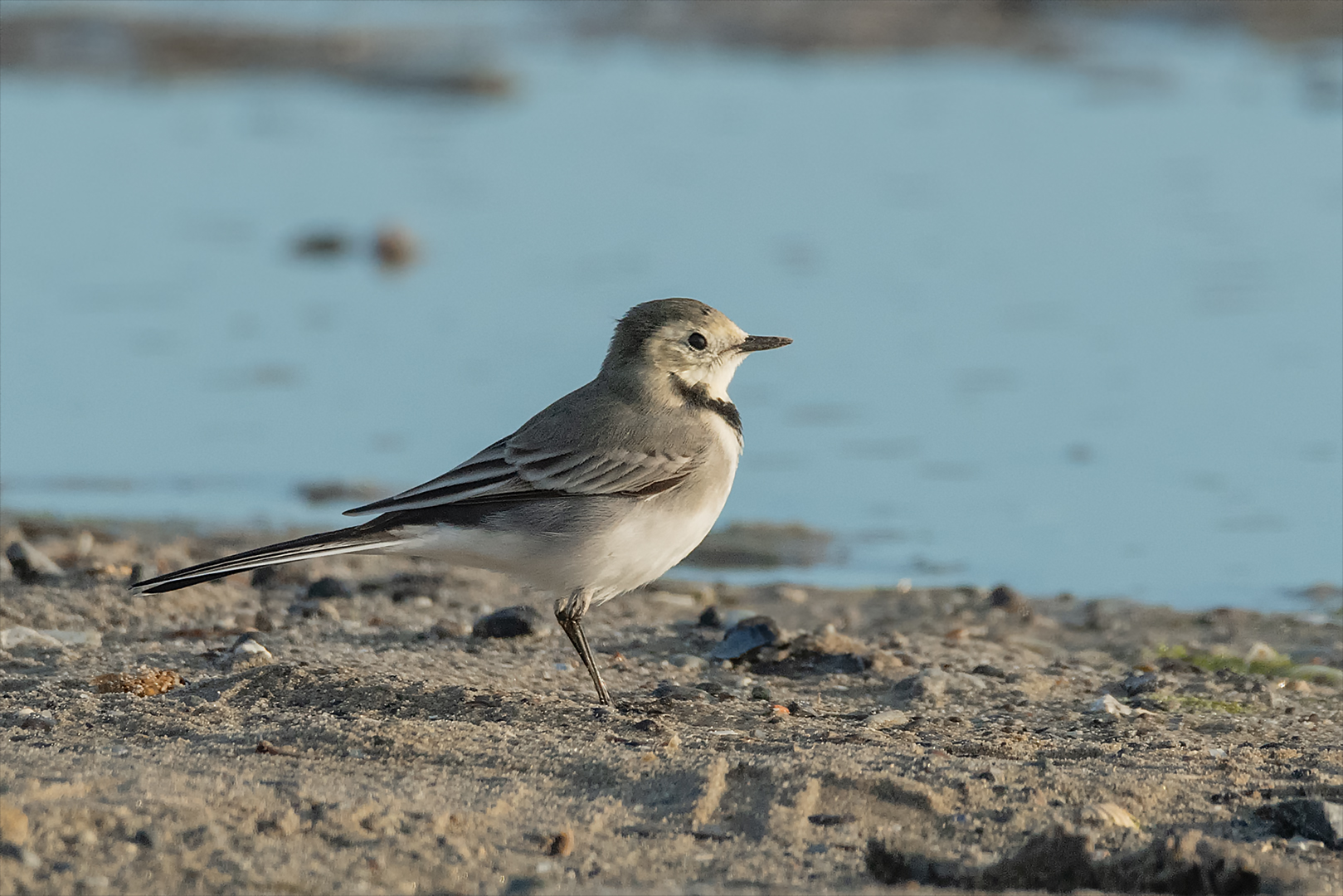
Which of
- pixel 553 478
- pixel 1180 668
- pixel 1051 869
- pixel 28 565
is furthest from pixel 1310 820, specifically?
pixel 28 565

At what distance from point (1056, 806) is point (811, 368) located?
6.91 meters

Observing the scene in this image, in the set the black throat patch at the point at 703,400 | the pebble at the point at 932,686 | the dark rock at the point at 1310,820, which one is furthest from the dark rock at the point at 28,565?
the dark rock at the point at 1310,820

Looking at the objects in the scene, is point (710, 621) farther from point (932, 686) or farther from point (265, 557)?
point (265, 557)

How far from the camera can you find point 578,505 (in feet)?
21.4

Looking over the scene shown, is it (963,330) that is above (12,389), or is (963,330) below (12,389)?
above

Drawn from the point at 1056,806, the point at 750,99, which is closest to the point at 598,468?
the point at 1056,806

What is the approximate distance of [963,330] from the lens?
12242 mm

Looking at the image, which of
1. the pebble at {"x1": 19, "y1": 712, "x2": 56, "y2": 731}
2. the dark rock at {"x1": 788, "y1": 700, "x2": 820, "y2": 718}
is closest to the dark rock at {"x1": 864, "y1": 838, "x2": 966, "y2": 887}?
the dark rock at {"x1": 788, "y1": 700, "x2": 820, "y2": 718}

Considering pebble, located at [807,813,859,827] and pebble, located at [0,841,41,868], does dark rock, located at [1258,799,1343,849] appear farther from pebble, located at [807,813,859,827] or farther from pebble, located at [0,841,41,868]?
pebble, located at [0,841,41,868]

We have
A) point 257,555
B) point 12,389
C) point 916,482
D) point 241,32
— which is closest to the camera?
point 257,555

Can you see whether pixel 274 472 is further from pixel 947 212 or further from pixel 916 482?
pixel 947 212

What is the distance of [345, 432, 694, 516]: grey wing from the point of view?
21.5 ft

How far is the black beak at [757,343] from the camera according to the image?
7.24 meters

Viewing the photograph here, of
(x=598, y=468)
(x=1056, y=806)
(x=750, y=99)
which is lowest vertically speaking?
(x=1056, y=806)
